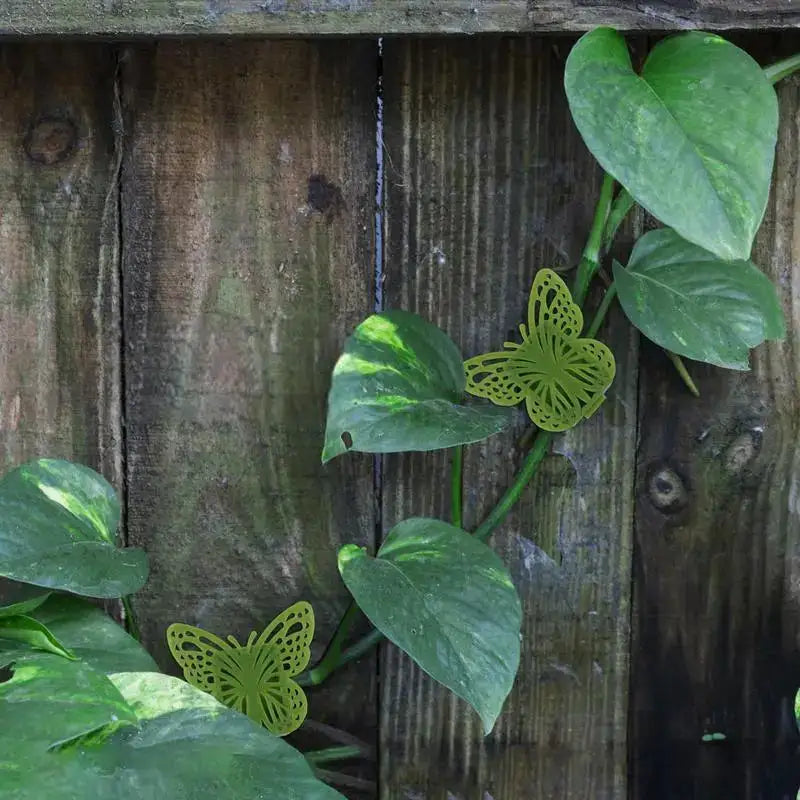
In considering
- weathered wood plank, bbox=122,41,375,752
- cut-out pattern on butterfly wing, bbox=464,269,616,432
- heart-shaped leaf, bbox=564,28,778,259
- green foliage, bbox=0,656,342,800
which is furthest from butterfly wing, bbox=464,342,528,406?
green foliage, bbox=0,656,342,800

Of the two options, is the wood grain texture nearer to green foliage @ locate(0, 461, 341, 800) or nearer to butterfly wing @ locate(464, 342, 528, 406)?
butterfly wing @ locate(464, 342, 528, 406)

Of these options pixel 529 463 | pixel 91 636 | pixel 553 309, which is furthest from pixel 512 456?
pixel 91 636

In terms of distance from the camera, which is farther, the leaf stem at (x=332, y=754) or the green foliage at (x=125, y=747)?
the leaf stem at (x=332, y=754)

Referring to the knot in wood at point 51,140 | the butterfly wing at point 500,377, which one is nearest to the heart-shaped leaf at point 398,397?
the butterfly wing at point 500,377

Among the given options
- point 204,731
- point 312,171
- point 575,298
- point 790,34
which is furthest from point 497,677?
point 790,34

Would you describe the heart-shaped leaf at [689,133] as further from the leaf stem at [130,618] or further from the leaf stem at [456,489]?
the leaf stem at [130,618]

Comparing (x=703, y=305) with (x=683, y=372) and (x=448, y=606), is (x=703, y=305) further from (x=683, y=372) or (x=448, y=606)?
(x=448, y=606)

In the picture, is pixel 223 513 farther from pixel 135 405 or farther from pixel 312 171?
pixel 312 171
